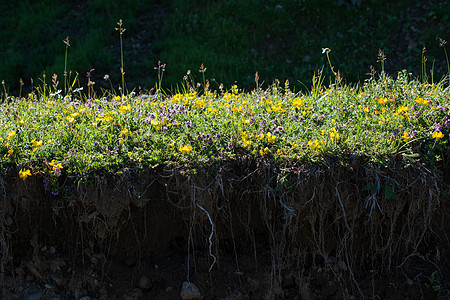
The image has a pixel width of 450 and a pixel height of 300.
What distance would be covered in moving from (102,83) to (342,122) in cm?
380

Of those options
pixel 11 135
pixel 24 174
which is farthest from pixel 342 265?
pixel 11 135

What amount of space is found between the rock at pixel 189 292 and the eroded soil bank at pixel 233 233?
4 cm

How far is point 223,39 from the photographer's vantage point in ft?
23.0

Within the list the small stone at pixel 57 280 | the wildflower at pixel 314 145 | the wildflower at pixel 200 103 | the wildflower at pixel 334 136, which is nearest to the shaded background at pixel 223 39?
the wildflower at pixel 200 103

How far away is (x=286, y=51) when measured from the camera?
6926 millimetres

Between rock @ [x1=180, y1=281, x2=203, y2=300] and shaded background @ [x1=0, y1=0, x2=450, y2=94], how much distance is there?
3.37 metres

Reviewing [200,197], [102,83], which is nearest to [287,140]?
[200,197]

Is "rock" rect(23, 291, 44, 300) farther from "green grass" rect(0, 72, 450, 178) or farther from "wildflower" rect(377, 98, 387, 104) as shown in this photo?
"wildflower" rect(377, 98, 387, 104)

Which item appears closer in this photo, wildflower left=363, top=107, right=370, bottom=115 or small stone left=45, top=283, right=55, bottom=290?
small stone left=45, top=283, right=55, bottom=290

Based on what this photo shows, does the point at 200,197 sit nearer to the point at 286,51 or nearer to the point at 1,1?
the point at 286,51

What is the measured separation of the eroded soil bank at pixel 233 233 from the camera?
3229mm

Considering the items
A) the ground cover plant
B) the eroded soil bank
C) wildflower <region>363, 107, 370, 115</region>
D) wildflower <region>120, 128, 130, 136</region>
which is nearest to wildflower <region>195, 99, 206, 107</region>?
the ground cover plant

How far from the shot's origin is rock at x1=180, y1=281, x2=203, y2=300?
132 inches

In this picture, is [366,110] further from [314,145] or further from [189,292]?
[189,292]
